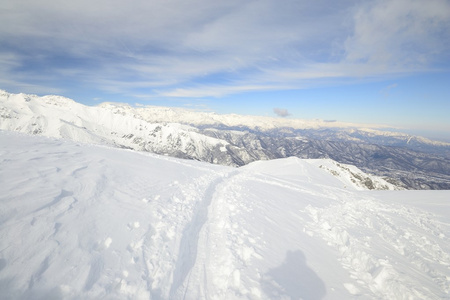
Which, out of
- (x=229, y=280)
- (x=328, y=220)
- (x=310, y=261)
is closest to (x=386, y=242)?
(x=328, y=220)

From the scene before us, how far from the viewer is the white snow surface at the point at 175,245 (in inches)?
217

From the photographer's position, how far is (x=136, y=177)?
551 inches

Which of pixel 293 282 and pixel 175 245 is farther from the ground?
pixel 175 245

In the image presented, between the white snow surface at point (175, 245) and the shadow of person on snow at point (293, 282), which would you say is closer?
the white snow surface at point (175, 245)

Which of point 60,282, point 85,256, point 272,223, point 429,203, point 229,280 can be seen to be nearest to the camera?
point 60,282

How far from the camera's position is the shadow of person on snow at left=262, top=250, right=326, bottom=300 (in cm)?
636

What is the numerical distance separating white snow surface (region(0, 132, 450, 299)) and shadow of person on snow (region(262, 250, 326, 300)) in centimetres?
4

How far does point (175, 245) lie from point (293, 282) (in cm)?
492

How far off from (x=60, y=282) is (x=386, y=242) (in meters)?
14.9

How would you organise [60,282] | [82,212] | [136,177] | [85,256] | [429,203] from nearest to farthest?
[60,282]
[85,256]
[82,212]
[136,177]
[429,203]

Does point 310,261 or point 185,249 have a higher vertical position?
point 185,249

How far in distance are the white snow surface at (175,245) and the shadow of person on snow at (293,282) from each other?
43mm

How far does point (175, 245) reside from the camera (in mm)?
8172

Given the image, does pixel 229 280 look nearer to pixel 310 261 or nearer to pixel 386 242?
pixel 310 261
